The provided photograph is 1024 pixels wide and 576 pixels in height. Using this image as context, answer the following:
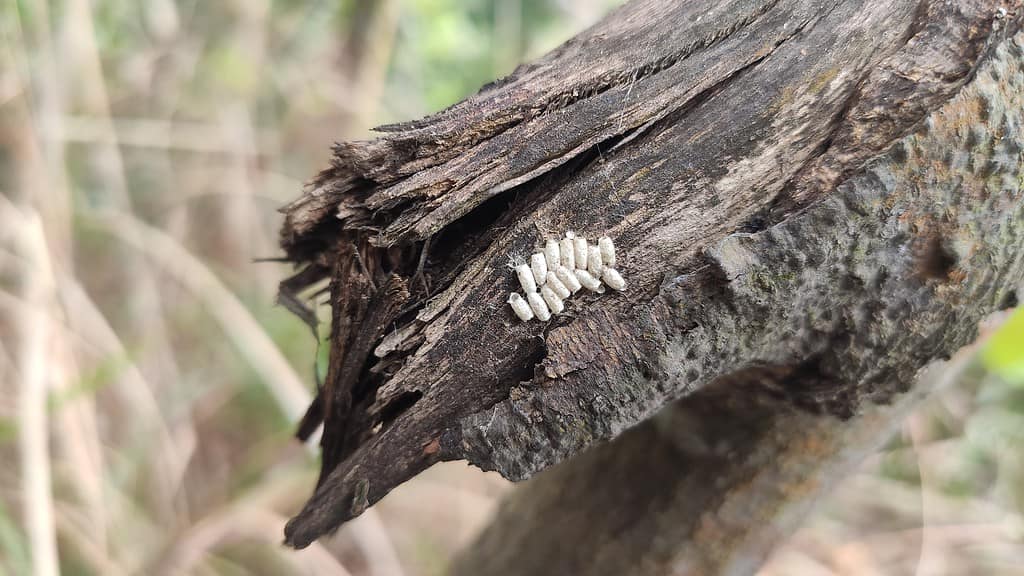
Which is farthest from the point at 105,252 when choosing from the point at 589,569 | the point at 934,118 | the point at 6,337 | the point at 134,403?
the point at 934,118

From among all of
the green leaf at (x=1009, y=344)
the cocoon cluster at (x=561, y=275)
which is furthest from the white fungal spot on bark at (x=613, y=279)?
the green leaf at (x=1009, y=344)

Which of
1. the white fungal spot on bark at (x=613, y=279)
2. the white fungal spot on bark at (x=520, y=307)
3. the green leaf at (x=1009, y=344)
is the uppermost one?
the white fungal spot on bark at (x=520, y=307)

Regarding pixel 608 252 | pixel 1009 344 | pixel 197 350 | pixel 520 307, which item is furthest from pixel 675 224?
pixel 197 350

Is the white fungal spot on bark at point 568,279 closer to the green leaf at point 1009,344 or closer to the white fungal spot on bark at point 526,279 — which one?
the white fungal spot on bark at point 526,279

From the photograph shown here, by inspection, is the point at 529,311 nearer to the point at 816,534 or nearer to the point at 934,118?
the point at 934,118

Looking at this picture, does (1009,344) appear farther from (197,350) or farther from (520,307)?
(197,350)

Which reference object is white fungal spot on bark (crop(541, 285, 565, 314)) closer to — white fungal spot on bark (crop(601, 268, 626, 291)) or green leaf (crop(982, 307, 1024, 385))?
white fungal spot on bark (crop(601, 268, 626, 291))
